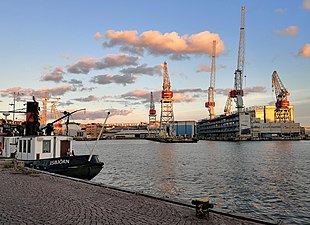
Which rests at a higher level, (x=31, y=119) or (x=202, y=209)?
(x=31, y=119)

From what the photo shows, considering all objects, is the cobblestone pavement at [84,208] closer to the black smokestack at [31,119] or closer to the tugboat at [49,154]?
the tugboat at [49,154]

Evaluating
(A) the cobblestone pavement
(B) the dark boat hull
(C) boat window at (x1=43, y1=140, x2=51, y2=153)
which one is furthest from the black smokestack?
(A) the cobblestone pavement

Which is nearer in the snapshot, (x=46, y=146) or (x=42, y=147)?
(x=42, y=147)

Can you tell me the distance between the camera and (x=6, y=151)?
3597 centimetres

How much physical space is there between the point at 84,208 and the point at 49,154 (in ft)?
59.5

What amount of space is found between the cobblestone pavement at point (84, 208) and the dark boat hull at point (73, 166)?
9.15m

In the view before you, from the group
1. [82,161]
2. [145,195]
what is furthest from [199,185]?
[145,195]

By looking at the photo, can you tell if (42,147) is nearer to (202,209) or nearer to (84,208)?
(84,208)

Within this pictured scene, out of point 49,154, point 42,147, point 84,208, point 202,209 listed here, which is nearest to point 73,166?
point 49,154

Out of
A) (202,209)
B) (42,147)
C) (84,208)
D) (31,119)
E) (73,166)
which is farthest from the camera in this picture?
(31,119)

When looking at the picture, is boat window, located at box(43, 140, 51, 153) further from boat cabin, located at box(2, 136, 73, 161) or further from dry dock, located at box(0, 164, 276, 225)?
dry dock, located at box(0, 164, 276, 225)

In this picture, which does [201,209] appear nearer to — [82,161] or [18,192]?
[18,192]

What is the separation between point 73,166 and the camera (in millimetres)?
27328

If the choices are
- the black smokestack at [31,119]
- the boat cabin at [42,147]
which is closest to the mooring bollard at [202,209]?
the boat cabin at [42,147]
